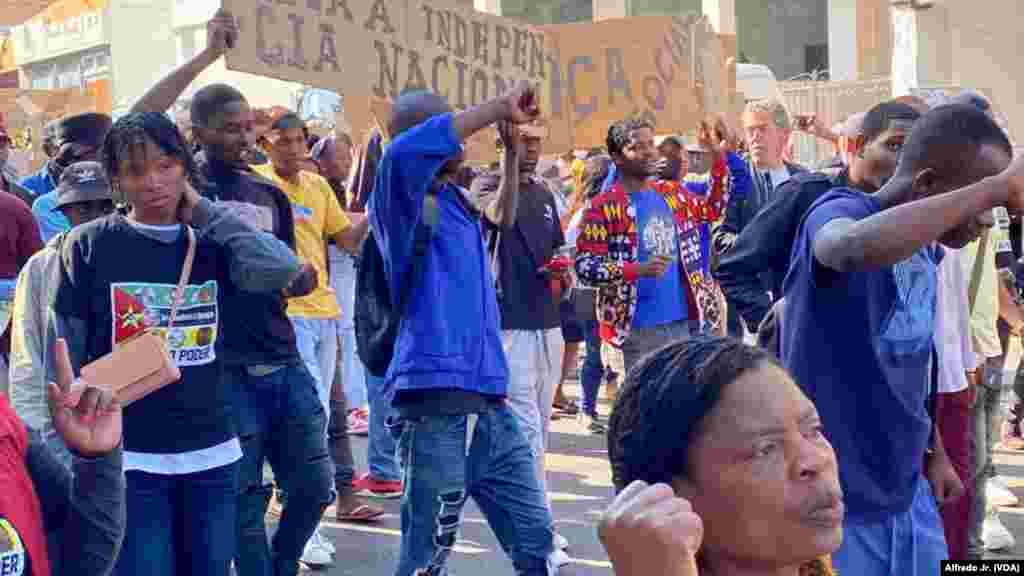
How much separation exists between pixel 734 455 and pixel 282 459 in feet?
11.7

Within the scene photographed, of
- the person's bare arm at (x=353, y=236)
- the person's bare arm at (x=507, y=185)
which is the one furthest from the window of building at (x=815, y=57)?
the person's bare arm at (x=507, y=185)

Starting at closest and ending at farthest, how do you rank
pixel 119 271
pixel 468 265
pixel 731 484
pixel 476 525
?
pixel 731 484 → pixel 119 271 → pixel 468 265 → pixel 476 525

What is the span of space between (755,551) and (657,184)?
6046 millimetres

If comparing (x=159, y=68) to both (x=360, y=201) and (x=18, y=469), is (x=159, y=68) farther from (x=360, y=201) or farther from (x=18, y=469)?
(x=18, y=469)

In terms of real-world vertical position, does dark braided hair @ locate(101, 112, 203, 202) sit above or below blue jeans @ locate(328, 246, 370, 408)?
above

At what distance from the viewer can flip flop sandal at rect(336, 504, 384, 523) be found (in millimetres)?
8336

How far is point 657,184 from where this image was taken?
8555mm

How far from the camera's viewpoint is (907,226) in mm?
3682

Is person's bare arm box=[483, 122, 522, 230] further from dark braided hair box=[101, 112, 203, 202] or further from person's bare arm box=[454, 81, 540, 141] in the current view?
dark braided hair box=[101, 112, 203, 202]

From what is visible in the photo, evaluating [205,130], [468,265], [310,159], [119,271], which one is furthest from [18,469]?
[310,159]

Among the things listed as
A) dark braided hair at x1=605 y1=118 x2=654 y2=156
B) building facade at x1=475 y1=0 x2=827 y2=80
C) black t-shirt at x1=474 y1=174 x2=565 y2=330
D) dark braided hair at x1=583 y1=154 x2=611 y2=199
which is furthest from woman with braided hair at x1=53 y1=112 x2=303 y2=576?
building facade at x1=475 y1=0 x2=827 y2=80

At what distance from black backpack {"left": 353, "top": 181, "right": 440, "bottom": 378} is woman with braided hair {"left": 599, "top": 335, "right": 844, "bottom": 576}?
2948 millimetres

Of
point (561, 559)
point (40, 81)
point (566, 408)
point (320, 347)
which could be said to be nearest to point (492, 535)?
point (561, 559)

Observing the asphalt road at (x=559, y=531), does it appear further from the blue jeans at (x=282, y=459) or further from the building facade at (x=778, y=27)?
the building facade at (x=778, y=27)
